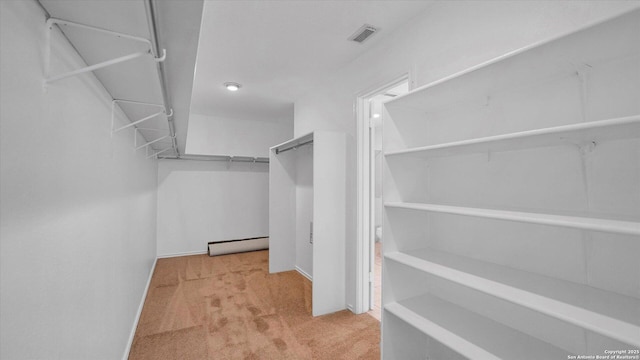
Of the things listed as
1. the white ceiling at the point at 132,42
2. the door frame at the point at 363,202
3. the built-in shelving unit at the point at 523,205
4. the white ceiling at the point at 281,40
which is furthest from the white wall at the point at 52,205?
the door frame at the point at 363,202

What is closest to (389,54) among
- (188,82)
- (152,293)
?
(188,82)

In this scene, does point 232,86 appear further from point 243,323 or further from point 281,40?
point 243,323

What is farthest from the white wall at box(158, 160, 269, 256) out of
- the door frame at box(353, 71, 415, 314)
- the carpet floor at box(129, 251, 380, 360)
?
the door frame at box(353, 71, 415, 314)

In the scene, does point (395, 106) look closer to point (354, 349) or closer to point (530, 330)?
point (530, 330)

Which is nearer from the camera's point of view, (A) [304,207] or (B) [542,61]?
(B) [542,61]

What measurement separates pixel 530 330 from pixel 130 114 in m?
2.87

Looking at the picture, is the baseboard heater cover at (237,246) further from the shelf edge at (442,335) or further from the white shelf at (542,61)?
the white shelf at (542,61)

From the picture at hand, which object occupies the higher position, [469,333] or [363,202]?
[363,202]

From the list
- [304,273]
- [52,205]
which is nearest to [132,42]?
[52,205]

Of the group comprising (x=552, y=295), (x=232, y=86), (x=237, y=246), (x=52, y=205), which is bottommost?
(x=237, y=246)

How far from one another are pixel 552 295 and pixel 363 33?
7.04 feet

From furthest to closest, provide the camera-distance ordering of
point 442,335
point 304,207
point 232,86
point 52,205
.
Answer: point 304,207 → point 232,86 → point 442,335 → point 52,205

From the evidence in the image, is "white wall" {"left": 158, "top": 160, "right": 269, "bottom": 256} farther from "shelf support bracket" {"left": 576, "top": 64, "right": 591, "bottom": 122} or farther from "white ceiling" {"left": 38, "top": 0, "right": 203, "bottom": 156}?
"shelf support bracket" {"left": 576, "top": 64, "right": 591, "bottom": 122}

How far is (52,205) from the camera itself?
96 centimetres
